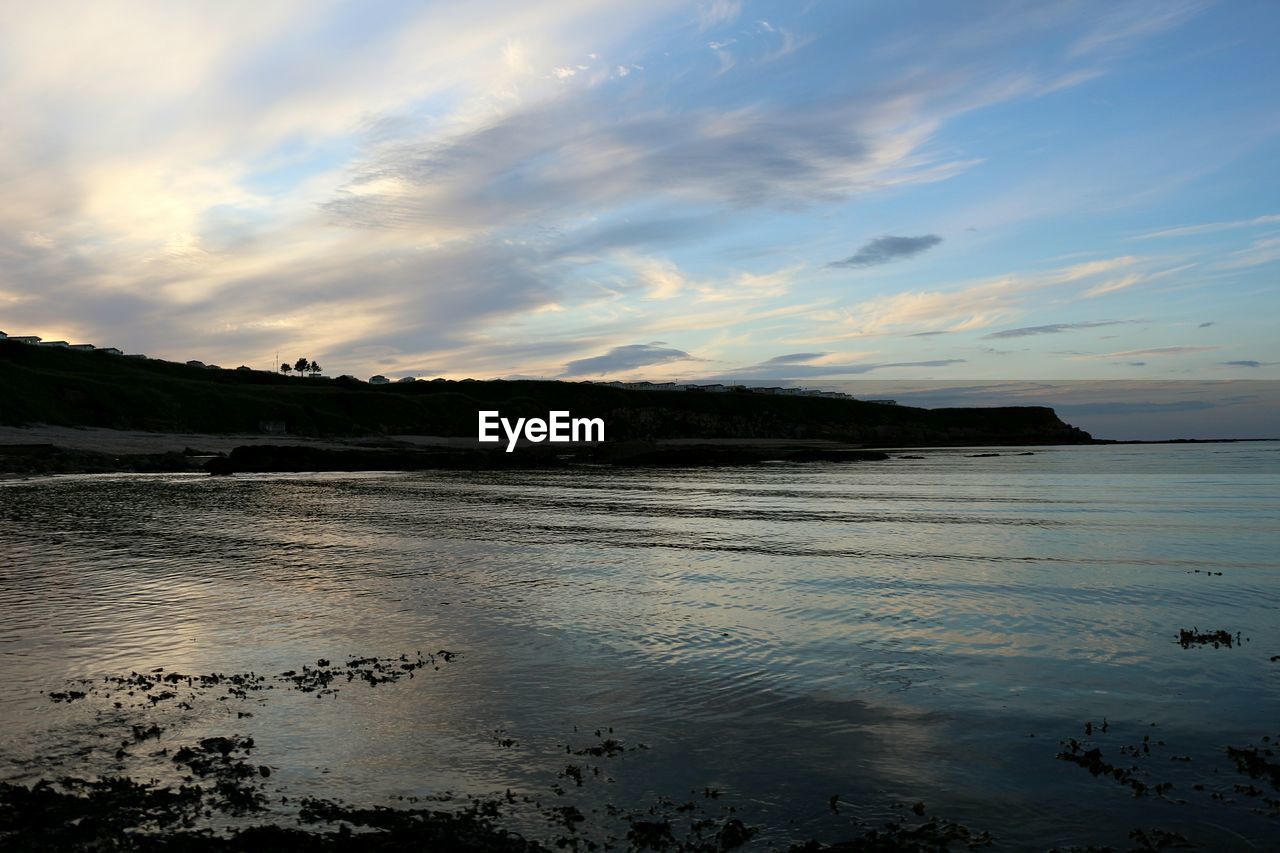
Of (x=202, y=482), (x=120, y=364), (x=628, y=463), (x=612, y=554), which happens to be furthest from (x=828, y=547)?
(x=120, y=364)

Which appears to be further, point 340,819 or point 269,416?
point 269,416

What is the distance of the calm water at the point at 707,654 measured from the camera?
961cm

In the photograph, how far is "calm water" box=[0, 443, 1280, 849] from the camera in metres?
9.61

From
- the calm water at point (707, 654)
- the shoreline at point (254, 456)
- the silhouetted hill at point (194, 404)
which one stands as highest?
the silhouetted hill at point (194, 404)

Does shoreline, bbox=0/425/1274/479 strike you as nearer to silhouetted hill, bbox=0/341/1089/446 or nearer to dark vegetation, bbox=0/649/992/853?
silhouetted hill, bbox=0/341/1089/446

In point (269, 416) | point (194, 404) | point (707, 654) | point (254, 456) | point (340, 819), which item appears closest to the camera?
point (340, 819)

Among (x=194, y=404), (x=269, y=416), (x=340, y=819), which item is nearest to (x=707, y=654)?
(x=340, y=819)

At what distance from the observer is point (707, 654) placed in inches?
612

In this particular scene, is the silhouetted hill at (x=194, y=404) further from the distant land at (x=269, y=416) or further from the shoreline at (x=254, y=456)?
the shoreline at (x=254, y=456)

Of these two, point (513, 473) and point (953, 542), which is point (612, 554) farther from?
point (513, 473)

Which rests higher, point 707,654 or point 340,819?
point 340,819

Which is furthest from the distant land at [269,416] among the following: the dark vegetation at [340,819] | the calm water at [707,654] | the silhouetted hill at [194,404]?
the dark vegetation at [340,819]

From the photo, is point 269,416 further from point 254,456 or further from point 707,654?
point 707,654

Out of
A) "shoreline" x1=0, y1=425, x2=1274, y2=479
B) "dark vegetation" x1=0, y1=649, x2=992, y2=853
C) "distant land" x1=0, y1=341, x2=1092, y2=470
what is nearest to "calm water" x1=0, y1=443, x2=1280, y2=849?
"dark vegetation" x1=0, y1=649, x2=992, y2=853
